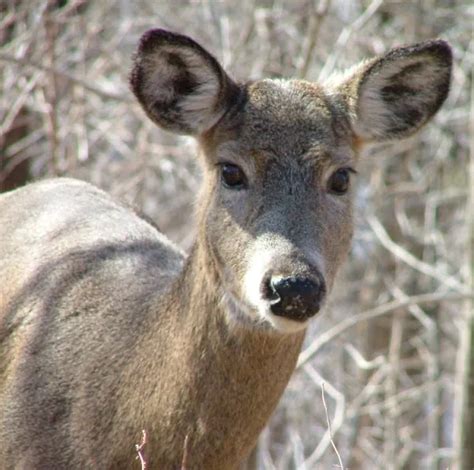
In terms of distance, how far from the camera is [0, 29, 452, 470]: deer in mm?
4695

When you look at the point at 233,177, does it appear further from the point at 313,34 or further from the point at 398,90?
the point at 313,34

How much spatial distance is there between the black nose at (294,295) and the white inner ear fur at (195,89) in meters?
1.09

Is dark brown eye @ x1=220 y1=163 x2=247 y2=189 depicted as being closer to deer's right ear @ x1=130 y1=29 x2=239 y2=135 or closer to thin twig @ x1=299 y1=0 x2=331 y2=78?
deer's right ear @ x1=130 y1=29 x2=239 y2=135

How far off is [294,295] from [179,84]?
1324 millimetres

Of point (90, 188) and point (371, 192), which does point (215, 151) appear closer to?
point (90, 188)

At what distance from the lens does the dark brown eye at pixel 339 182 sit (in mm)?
4949

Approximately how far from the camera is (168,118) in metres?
5.24

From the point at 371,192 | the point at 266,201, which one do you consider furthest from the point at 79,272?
the point at 371,192

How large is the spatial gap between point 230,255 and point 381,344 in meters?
7.32

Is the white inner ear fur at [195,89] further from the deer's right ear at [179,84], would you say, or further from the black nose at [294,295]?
the black nose at [294,295]

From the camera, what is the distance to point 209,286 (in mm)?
4852

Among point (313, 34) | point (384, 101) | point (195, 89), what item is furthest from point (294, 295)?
point (313, 34)

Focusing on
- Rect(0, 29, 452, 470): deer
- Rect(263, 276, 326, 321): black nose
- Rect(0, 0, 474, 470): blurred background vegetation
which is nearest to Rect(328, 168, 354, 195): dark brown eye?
Rect(0, 29, 452, 470): deer

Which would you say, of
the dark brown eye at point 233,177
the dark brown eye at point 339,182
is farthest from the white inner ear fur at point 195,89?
the dark brown eye at point 339,182
